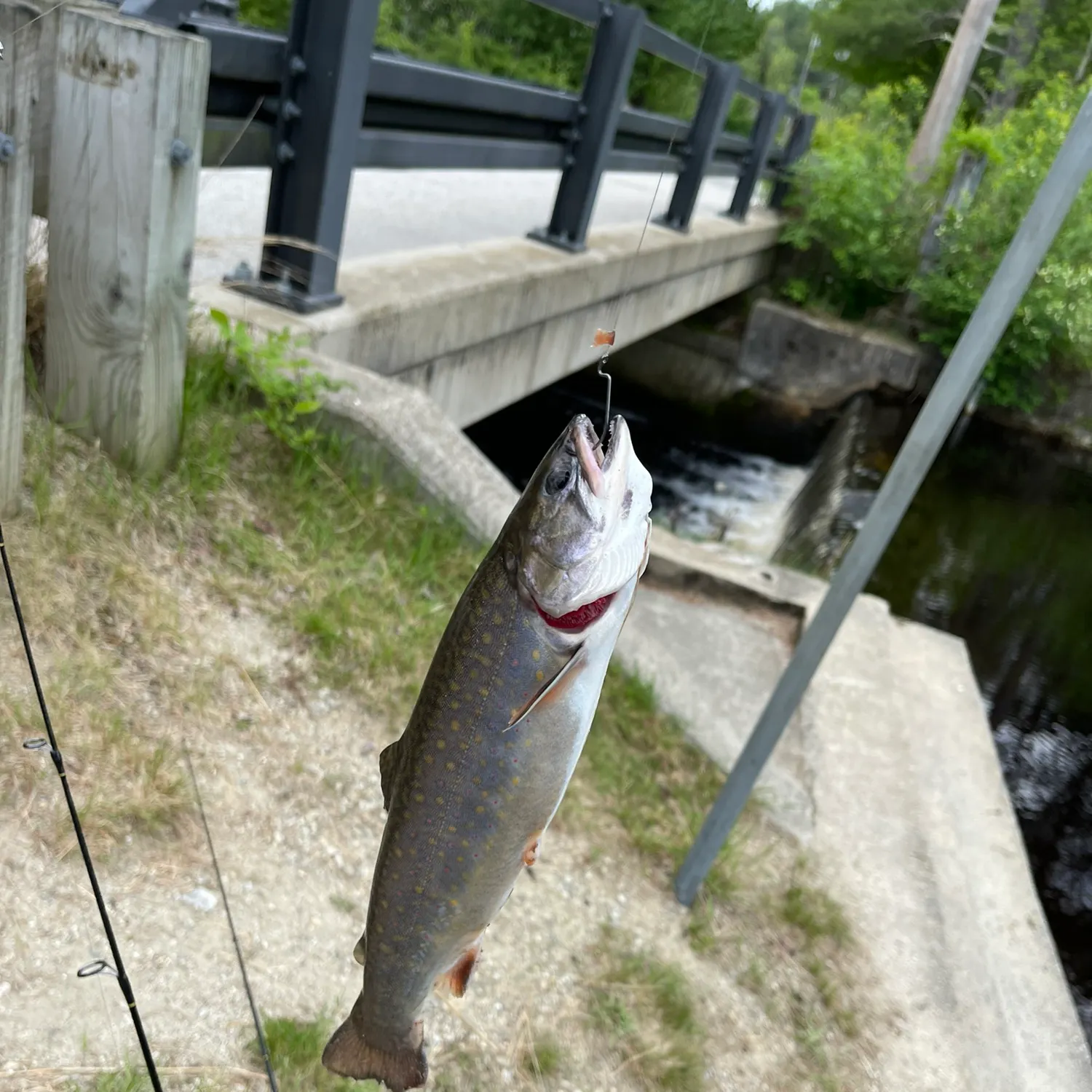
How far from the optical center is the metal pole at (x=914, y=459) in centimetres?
244

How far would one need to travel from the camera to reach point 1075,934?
6301 millimetres

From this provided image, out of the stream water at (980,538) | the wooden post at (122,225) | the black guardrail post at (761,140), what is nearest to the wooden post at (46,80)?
the wooden post at (122,225)

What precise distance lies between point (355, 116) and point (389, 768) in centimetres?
411

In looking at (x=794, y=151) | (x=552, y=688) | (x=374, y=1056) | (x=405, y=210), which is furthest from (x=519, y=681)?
(x=794, y=151)

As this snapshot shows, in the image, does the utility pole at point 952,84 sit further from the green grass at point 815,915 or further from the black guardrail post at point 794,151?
the green grass at point 815,915

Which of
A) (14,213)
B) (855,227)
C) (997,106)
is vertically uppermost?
(997,106)

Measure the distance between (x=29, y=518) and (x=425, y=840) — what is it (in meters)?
2.47

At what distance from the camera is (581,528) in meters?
1.11

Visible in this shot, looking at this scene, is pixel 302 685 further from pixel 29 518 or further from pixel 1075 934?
pixel 1075 934

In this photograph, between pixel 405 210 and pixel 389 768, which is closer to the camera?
pixel 389 768

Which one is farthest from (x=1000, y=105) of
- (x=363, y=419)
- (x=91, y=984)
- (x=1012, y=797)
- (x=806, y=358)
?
(x=91, y=984)

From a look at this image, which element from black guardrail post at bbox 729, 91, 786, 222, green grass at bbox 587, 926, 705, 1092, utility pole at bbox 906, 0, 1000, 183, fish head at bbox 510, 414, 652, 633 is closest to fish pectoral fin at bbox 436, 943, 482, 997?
fish head at bbox 510, 414, 652, 633

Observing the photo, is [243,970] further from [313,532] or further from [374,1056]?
[313,532]

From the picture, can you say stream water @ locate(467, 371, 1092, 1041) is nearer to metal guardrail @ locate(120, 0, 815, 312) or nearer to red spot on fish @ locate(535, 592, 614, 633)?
metal guardrail @ locate(120, 0, 815, 312)
